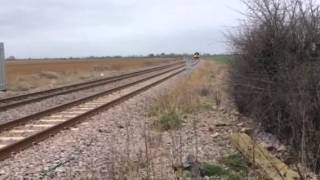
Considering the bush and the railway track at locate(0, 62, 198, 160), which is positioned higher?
the bush

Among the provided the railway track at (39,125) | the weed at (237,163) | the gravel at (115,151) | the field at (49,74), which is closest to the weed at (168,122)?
the gravel at (115,151)

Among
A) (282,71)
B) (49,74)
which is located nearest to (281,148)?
(282,71)

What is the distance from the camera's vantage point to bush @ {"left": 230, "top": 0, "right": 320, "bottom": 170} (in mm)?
11391

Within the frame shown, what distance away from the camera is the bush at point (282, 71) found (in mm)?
11391

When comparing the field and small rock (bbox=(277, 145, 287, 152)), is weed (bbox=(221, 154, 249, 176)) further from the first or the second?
the field

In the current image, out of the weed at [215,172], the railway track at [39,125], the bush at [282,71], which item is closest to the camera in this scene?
the weed at [215,172]

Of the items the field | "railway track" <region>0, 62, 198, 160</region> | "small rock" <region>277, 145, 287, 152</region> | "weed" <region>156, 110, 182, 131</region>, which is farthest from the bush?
the field

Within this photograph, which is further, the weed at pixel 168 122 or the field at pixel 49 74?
the field at pixel 49 74

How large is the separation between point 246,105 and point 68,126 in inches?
180

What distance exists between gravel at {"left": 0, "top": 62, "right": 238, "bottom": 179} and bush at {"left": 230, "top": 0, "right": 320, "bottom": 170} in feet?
3.73

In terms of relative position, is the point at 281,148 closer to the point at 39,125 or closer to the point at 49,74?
the point at 39,125

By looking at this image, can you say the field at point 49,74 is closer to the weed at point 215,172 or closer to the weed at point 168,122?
the weed at point 168,122

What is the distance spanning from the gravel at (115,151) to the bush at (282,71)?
3.73ft

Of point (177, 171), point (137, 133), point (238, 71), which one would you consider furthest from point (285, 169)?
point (238, 71)
